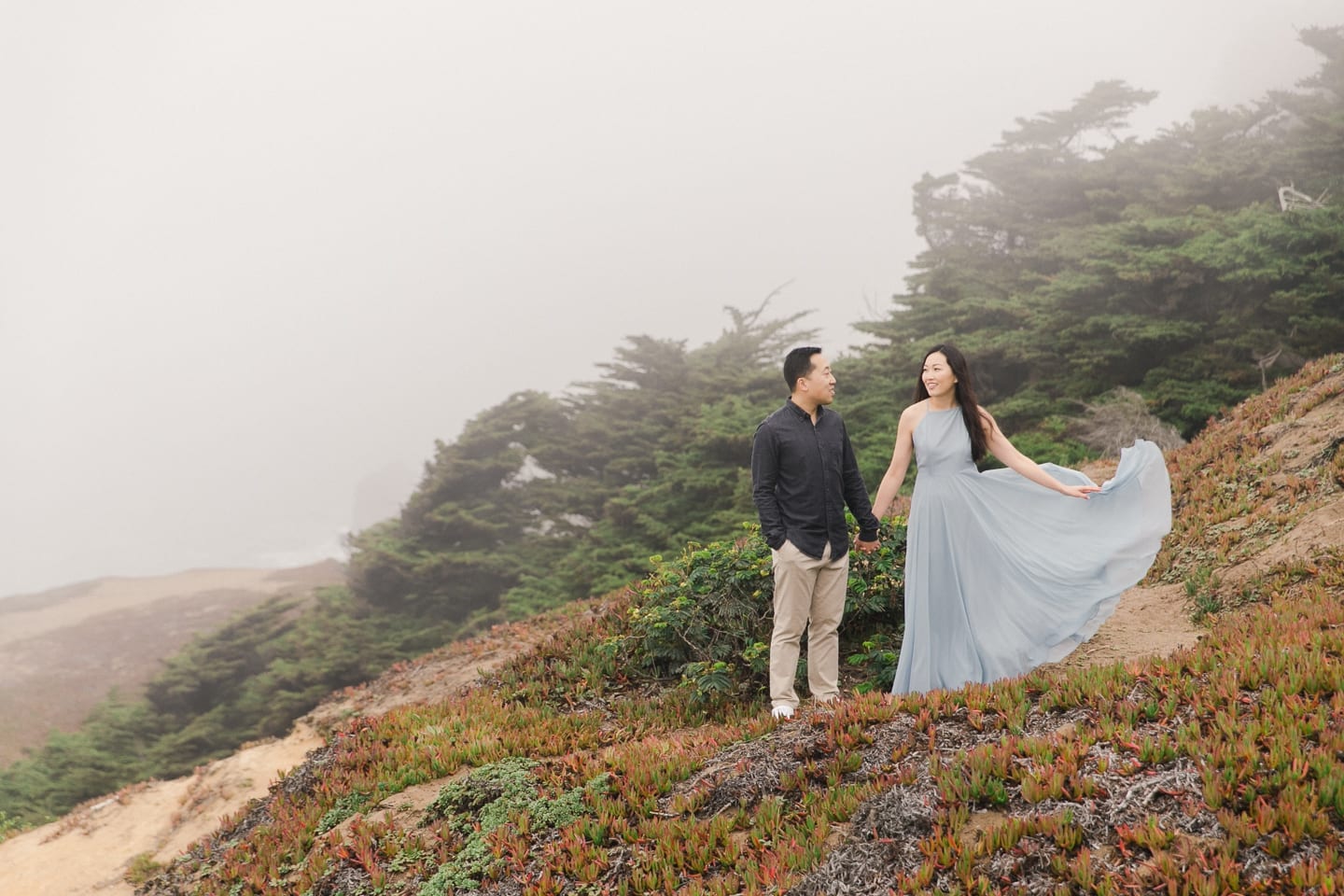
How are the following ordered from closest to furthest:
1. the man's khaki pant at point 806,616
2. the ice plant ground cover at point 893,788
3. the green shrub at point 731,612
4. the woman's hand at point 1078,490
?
the ice plant ground cover at point 893,788, the man's khaki pant at point 806,616, the woman's hand at point 1078,490, the green shrub at point 731,612

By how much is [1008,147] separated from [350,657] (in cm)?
2915

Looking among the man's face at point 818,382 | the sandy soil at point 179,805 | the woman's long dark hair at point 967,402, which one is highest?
the man's face at point 818,382

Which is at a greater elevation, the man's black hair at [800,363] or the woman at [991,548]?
the man's black hair at [800,363]

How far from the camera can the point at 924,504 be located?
562cm

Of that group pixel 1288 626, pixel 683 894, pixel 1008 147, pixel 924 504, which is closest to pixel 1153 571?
pixel 1288 626

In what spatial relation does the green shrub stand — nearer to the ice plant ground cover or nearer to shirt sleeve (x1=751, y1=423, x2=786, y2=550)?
the ice plant ground cover

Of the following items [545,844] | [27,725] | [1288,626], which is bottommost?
[27,725]

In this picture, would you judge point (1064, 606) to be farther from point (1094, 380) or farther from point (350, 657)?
point (350, 657)

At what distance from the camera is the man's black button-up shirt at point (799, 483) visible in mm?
5453

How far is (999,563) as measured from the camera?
5.55m

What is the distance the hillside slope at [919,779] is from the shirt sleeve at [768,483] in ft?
4.10

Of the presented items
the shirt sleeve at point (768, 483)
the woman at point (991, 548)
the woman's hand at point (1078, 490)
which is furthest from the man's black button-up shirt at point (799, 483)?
the woman's hand at point (1078, 490)

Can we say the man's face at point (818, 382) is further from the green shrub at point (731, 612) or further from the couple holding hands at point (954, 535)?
the green shrub at point (731, 612)

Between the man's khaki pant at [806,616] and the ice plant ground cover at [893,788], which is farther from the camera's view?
the man's khaki pant at [806,616]
